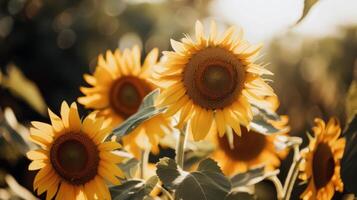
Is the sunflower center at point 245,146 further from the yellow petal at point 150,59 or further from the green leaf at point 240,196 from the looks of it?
the green leaf at point 240,196

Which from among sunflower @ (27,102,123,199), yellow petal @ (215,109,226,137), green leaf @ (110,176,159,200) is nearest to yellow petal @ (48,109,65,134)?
sunflower @ (27,102,123,199)

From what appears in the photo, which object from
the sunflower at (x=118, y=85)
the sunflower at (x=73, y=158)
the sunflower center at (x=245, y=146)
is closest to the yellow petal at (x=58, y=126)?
the sunflower at (x=73, y=158)

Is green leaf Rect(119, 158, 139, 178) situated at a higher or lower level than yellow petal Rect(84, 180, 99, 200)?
lower

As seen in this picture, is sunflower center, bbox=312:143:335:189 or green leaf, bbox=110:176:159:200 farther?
sunflower center, bbox=312:143:335:189

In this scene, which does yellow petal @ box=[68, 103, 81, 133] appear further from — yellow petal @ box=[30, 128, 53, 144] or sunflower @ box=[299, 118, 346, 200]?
sunflower @ box=[299, 118, 346, 200]

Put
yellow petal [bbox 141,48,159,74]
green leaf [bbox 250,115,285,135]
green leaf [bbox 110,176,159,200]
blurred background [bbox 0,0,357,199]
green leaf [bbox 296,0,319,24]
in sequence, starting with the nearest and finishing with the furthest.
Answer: green leaf [bbox 296,0,319,24], green leaf [bbox 110,176,159,200], green leaf [bbox 250,115,285,135], yellow petal [bbox 141,48,159,74], blurred background [bbox 0,0,357,199]

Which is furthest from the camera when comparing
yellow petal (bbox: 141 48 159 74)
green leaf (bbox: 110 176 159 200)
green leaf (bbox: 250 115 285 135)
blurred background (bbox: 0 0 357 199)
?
blurred background (bbox: 0 0 357 199)

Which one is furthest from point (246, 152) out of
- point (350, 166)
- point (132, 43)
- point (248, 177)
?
point (132, 43)

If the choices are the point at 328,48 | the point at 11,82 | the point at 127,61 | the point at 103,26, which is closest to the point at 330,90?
the point at 328,48
